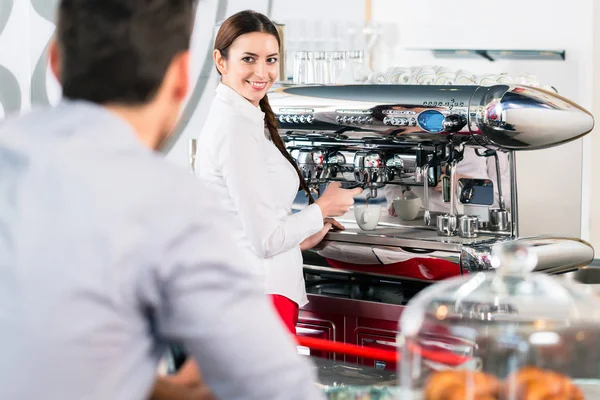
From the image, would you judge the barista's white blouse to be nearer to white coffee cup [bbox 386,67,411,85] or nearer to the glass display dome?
white coffee cup [bbox 386,67,411,85]

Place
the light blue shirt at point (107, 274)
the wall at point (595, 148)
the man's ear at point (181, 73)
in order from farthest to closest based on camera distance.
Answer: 1. the wall at point (595, 148)
2. the man's ear at point (181, 73)
3. the light blue shirt at point (107, 274)

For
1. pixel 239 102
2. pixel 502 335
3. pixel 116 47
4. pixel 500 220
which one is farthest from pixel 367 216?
pixel 116 47

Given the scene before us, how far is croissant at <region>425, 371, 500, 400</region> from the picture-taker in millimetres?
1122

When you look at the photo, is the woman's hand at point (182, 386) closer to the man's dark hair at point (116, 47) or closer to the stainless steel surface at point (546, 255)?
the man's dark hair at point (116, 47)

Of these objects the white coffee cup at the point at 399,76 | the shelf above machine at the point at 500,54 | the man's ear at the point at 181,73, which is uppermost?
the shelf above machine at the point at 500,54

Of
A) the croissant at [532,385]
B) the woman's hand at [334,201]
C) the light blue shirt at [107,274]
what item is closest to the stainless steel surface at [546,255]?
the woman's hand at [334,201]

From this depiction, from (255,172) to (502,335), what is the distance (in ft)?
4.11

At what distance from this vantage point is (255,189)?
2.31 metres

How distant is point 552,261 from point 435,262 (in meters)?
0.33

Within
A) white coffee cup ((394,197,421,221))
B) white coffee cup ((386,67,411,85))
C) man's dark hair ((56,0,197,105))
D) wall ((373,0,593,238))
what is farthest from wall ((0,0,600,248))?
man's dark hair ((56,0,197,105))

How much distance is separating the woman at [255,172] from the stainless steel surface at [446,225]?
0.28 m

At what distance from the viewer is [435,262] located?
8.51ft

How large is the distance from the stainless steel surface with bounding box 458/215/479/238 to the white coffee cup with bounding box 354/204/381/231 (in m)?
0.31

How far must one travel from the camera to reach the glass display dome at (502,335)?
1134 mm
